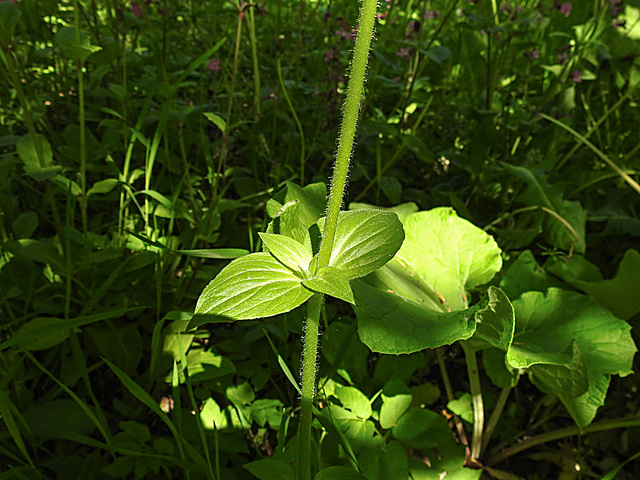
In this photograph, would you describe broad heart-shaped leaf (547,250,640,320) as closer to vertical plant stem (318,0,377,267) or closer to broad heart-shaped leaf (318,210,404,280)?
broad heart-shaped leaf (318,210,404,280)

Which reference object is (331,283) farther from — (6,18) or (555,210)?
(555,210)

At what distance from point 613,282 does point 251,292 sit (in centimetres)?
109

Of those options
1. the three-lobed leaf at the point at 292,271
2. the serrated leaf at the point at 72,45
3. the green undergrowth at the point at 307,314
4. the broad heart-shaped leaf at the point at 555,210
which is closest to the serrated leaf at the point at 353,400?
the green undergrowth at the point at 307,314

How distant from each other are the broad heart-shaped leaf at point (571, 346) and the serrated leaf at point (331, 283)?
44 cm

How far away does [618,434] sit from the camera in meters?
1.54

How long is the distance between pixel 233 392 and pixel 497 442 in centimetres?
83

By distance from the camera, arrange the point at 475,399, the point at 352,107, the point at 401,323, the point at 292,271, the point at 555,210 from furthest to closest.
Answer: the point at 555,210, the point at 475,399, the point at 401,323, the point at 292,271, the point at 352,107

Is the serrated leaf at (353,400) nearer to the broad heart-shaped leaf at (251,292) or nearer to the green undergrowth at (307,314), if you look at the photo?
the green undergrowth at (307,314)

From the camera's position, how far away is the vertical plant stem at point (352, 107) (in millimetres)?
648

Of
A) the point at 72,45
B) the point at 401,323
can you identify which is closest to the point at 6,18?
the point at 72,45

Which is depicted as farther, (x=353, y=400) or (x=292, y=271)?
(x=353, y=400)

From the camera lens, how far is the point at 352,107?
689 mm

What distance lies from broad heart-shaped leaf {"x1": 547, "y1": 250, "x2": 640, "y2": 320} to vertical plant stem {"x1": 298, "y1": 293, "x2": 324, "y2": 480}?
889 millimetres

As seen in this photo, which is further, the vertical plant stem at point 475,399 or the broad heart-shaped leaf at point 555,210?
the broad heart-shaped leaf at point 555,210
